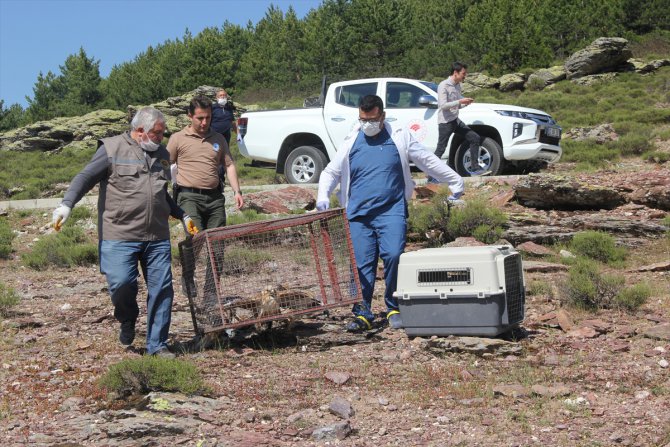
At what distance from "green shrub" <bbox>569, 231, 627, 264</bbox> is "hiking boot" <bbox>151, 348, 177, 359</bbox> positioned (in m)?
5.64

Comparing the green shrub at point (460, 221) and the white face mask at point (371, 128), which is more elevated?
the white face mask at point (371, 128)

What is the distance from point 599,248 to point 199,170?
16.7 feet

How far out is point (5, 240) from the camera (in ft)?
41.4

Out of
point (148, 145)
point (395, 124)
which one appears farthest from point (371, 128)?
point (395, 124)

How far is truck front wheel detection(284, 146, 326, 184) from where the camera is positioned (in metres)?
14.4

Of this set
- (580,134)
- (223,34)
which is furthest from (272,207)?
(223,34)

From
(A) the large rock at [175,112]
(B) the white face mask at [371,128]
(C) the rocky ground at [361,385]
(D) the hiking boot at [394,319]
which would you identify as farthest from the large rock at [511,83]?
(D) the hiking boot at [394,319]

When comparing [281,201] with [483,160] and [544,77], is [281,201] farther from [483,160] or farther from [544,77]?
[544,77]

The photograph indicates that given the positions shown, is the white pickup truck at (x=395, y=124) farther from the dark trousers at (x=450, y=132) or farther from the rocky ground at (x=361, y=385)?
the rocky ground at (x=361, y=385)

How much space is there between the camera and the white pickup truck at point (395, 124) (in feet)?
44.2

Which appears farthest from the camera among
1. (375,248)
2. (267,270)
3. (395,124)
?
(395,124)

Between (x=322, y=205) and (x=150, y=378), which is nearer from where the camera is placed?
(x=150, y=378)

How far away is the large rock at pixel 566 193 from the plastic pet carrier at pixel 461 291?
5.40 meters

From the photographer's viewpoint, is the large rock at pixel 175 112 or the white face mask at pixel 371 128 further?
the large rock at pixel 175 112
